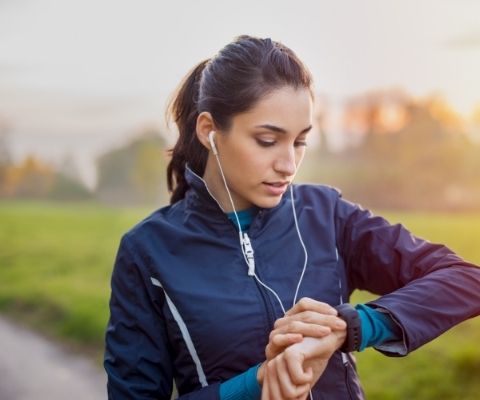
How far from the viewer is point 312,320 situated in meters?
1.87

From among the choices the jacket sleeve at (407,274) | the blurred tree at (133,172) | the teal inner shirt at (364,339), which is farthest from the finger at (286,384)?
the blurred tree at (133,172)

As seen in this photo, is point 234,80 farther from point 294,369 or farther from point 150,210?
point 150,210

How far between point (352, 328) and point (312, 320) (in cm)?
12

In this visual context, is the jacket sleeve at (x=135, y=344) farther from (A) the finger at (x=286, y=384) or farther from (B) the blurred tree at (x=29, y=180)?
(B) the blurred tree at (x=29, y=180)

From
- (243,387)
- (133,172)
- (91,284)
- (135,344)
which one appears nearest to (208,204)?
(135,344)

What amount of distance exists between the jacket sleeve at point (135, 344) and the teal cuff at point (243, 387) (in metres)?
0.14

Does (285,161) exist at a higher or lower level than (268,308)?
higher

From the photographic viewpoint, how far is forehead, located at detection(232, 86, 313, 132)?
2.06 meters

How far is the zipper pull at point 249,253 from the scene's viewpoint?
211 cm

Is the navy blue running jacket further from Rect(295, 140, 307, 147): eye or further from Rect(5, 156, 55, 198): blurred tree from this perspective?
Rect(5, 156, 55, 198): blurred tree

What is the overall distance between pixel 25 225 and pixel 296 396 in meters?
8.97

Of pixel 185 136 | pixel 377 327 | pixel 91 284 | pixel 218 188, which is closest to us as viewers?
pixel 377 327

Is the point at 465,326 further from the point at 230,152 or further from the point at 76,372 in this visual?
the point at 230,152

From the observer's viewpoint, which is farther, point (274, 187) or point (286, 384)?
point (274, 187)
